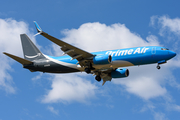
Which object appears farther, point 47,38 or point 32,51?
point 32,51

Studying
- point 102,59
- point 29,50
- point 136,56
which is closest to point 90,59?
point 102,59

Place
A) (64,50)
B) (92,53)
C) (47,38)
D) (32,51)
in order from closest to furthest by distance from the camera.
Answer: (47,38), (64,50), (92,53), (32,51)

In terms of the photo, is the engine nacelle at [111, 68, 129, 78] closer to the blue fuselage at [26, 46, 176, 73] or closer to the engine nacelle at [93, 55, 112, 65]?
the blue fuselage at [26, 46, 176, 73]

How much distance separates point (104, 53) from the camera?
44844mm

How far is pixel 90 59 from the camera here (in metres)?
44.3

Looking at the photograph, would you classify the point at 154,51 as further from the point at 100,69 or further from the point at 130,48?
the point at 100,69

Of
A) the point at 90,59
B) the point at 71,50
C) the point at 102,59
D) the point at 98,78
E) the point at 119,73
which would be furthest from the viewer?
the point at 98,78

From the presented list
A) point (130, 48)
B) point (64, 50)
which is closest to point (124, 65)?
point (130, 48)

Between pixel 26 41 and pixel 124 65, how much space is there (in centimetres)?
1955

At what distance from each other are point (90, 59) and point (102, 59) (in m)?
2.50

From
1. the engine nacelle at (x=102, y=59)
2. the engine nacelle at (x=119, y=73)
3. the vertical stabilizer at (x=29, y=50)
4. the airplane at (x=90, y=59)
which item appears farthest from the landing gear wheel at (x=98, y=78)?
the vertical stabilizer at (x=29, y=50)

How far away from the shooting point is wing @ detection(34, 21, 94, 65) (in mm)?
38250

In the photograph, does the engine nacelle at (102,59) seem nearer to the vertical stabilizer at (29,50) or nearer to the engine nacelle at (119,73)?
the engine nacelle at (119,73)

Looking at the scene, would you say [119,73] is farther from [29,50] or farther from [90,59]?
[29,50]
